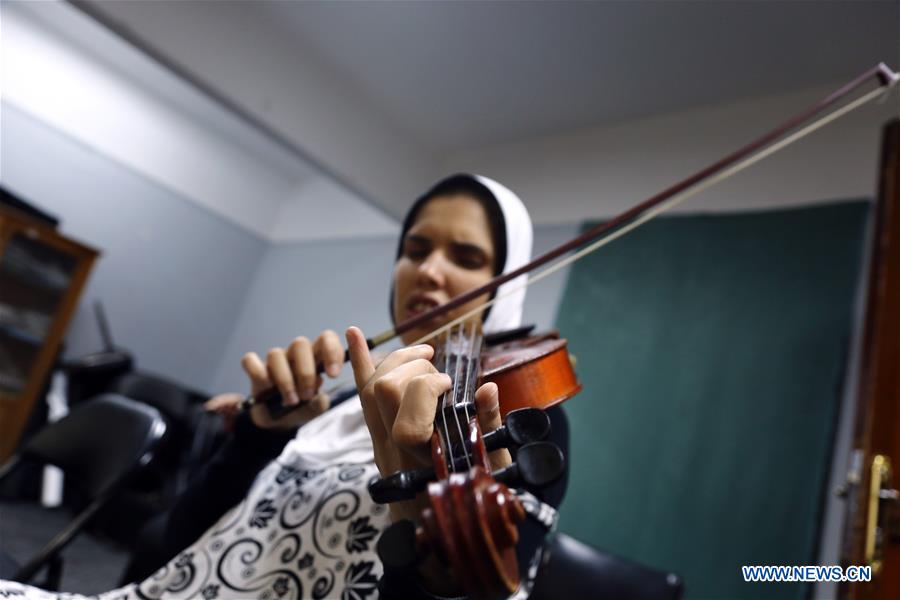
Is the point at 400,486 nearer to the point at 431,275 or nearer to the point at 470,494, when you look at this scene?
the point at 470,494

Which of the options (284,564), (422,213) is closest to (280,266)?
(422,213)

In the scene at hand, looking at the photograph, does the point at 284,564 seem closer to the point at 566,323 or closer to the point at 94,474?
the point at 94,474

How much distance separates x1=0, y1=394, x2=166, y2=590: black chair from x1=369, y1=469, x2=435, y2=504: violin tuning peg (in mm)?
997

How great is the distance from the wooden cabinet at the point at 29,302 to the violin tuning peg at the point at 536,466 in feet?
10.1

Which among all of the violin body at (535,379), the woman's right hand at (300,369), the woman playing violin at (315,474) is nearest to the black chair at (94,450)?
the woman playing violin at (315,474)

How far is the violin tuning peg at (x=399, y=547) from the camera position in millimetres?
328

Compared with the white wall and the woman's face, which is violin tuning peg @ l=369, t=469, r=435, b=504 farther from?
the white wall

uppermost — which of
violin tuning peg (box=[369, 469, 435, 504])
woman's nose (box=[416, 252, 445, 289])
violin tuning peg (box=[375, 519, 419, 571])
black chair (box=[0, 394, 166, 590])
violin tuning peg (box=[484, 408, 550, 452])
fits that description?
woman's nose (box=[416, 252, 445, 289])

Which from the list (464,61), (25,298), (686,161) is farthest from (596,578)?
(25,298)

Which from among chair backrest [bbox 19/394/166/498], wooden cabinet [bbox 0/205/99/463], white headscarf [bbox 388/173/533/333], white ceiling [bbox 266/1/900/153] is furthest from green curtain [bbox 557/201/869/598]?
wooden cabinet [bbox 0/205/99/463]

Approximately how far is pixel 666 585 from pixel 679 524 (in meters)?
0.57

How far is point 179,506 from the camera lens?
86 cm

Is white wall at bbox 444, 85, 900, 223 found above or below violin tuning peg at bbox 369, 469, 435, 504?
above

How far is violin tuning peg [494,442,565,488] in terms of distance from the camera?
343 mm
